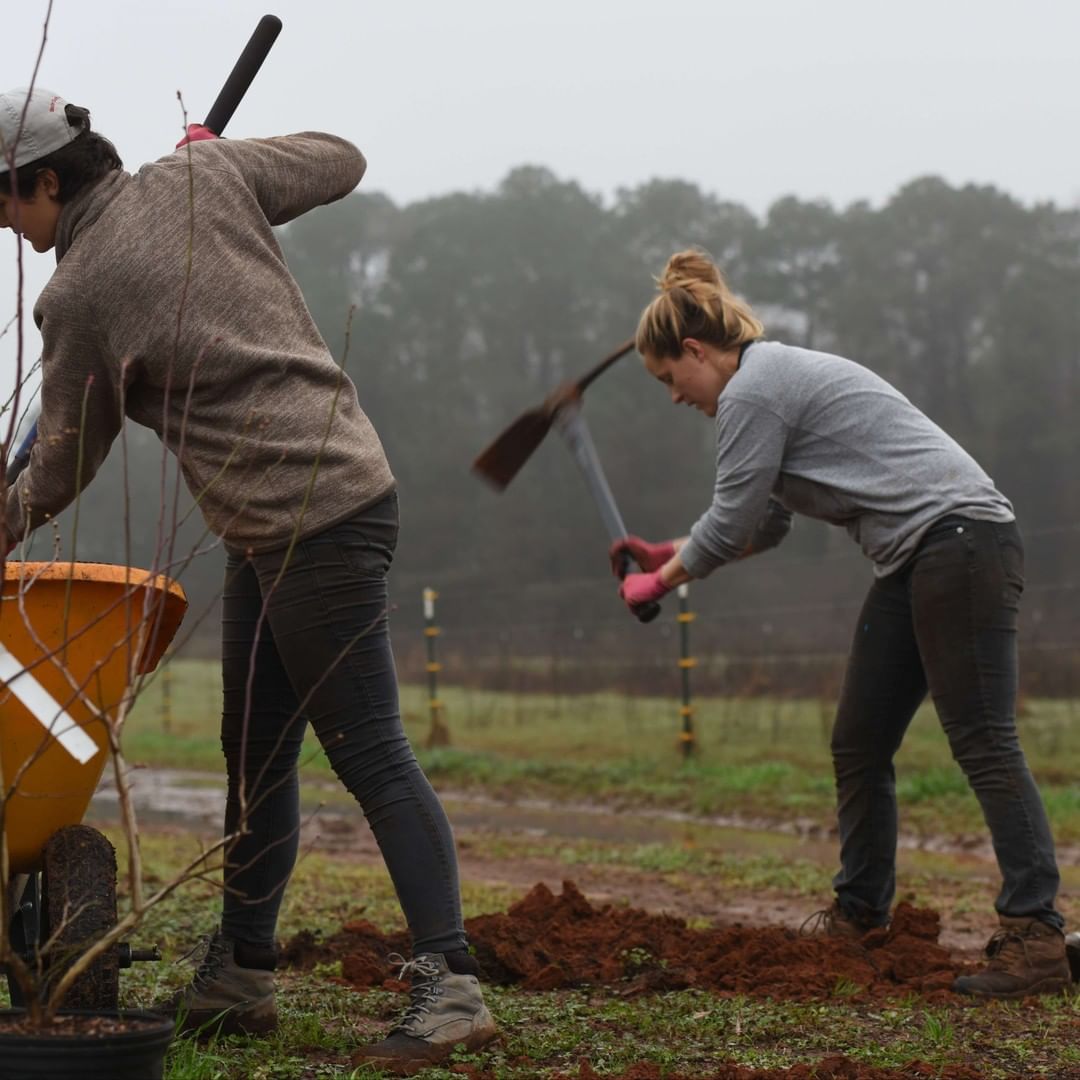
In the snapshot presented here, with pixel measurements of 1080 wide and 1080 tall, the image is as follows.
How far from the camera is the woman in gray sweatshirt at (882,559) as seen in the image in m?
4.13

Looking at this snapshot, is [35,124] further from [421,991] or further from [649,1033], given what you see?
[649,1033]

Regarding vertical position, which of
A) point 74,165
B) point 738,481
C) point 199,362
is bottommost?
point 738,481

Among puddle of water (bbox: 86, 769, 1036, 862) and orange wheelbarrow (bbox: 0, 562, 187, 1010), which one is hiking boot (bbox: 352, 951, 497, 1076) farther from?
puddle of water (bbox: 86, 769, 1036, 862)

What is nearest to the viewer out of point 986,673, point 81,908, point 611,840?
point 81,908

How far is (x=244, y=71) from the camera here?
12.7 ft

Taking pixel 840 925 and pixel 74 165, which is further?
pixel 840 925

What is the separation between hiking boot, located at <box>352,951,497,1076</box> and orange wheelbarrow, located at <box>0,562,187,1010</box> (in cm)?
56

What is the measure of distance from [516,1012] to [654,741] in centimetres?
1024

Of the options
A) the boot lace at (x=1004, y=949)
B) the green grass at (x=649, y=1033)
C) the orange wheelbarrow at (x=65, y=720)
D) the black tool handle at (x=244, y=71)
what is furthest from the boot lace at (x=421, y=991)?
the black tool handle at (x=244, y=71)

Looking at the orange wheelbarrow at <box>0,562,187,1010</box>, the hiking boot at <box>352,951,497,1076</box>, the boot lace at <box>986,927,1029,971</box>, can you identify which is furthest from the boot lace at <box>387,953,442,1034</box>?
the boot lace at <box>986,927,1029,971</box>

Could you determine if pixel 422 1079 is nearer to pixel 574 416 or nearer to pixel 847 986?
pixel 847 986

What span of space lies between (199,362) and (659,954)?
88.1 inches

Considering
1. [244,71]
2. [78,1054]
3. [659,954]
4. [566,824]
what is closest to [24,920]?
[78,1054]

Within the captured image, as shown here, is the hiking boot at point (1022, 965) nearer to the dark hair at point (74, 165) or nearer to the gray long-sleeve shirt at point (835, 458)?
the gray long-sleeve shirt at point (835, 458)
